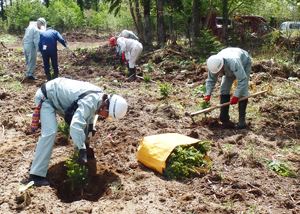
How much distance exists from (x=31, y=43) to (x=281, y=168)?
8.00 meters

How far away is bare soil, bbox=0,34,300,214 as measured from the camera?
14.8 feet

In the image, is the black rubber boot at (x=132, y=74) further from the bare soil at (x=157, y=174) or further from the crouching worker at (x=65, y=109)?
the crouching worker at (x=65, y=109)

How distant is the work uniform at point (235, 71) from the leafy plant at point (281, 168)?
5.17ft

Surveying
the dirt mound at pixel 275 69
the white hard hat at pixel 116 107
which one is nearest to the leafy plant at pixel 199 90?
the dirt mound at pixel 275 69

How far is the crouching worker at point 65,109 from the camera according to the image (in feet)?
15.3

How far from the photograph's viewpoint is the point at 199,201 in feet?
14.7

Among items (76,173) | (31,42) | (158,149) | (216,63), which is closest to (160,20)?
(31,42)

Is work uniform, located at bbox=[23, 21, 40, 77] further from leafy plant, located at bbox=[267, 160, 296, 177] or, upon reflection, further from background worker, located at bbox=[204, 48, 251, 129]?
leafy plant, located at bbox=[267, 160, 296, 177]

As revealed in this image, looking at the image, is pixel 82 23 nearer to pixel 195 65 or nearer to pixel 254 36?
pixel 254 36

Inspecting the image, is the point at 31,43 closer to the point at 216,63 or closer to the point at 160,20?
the point at 216,63

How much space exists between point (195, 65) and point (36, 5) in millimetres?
25451

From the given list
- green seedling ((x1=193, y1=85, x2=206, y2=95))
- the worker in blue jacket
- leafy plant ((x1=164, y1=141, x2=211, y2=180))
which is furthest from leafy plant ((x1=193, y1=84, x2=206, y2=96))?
leafy plant ((x1=164, y1=141, x2=211, y2=180))

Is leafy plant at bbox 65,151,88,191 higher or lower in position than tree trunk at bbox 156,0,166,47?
lower

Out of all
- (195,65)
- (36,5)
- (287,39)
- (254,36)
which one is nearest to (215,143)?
(195,65)
